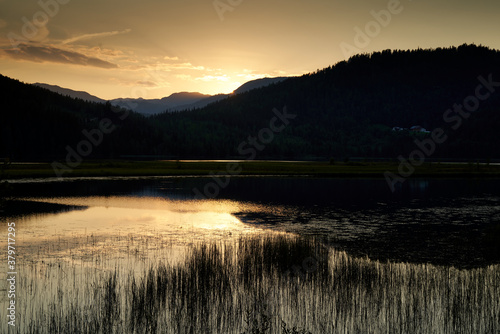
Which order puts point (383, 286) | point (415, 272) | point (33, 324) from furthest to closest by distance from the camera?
point (415, 272) → point (383, 286) → point (33, 324)

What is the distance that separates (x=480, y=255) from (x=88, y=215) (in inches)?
1336

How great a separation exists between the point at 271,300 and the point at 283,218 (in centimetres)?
2465

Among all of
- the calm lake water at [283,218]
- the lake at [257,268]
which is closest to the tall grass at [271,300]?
the lake at [257,268]

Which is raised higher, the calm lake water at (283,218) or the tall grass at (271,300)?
the tall grass at (271,300)

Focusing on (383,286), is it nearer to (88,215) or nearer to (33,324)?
(33,324)

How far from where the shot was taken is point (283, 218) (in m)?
42.1

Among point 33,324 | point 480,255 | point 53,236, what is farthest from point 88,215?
point 480,255

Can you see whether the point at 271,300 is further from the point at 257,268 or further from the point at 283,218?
the point at 283,218

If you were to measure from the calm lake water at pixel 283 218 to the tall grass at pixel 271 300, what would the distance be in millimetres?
5023

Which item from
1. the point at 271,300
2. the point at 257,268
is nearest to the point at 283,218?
the point at 257,268

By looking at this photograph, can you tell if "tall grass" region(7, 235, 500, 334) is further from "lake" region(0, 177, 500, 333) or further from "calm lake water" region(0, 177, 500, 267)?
"calm lake water" region(0, 177, 500, 267)

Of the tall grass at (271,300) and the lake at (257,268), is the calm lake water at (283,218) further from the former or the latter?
the tall grass at (271,300)

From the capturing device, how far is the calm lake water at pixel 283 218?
29.0m

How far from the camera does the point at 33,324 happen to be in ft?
46.9
